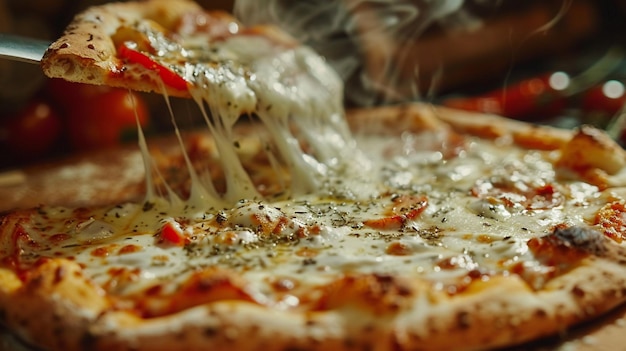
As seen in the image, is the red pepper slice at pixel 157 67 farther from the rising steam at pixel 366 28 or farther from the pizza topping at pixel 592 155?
the pizza topping at pixel 592 155

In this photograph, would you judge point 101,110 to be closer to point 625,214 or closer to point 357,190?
point 357,190

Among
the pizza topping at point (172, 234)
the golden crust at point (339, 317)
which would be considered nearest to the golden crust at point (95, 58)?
the pizza topping at point (172, 234)

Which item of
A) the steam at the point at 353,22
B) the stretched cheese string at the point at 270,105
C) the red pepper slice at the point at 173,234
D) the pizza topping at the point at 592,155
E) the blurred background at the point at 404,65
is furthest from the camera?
the blurred background at the point at 404,65

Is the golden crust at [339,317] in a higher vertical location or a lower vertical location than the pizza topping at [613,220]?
higher

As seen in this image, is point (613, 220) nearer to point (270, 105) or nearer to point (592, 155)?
point (592, 155)

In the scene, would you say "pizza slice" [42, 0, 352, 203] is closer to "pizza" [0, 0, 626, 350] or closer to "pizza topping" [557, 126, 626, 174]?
"pizza" [0, 0, 626, 350]

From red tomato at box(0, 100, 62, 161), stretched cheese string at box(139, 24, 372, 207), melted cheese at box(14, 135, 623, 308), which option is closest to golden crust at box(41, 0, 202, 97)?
stretched cheese string at box(139, 24, 372, 207)

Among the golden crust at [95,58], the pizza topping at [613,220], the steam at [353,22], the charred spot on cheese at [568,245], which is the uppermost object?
the golden crust at [95,58]
